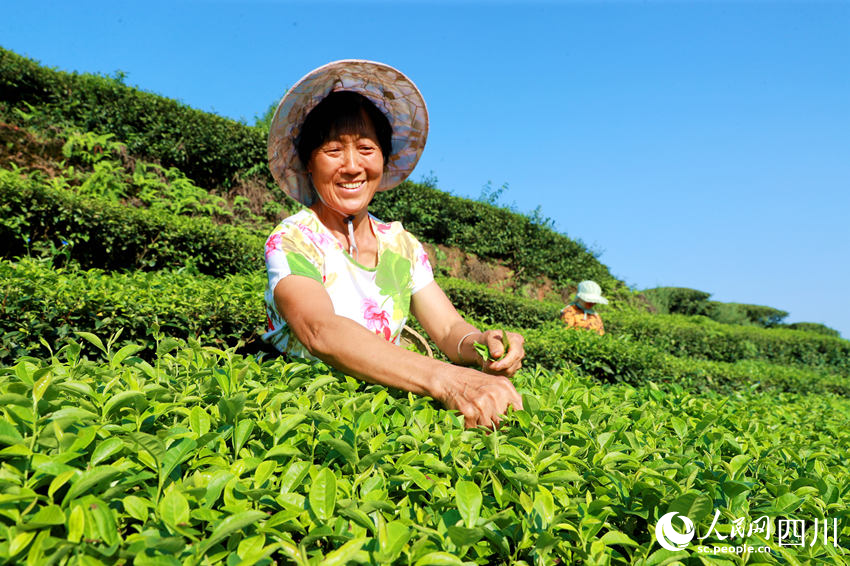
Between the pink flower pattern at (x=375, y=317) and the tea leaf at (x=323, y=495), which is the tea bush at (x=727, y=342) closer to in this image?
the pink flower pattern at (x=375, y=317)

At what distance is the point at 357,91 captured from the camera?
289 centimetres

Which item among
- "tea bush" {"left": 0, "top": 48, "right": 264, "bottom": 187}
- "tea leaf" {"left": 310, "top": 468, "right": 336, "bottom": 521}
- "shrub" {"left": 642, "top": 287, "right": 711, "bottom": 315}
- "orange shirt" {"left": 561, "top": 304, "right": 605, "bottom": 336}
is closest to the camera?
"tea leaf" {"left": 310, "top": 468, "right": 336, "bottom": 521}

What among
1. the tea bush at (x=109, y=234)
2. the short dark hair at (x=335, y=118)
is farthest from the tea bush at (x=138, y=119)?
the short dark hair at (x=335, y=118)

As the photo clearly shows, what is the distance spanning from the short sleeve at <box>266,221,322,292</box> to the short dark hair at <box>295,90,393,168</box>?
55cm

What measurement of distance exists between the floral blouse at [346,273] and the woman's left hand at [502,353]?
0.78 meters

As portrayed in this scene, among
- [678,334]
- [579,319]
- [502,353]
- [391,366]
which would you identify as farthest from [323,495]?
[678,334]

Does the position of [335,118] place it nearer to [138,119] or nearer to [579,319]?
[579,319]

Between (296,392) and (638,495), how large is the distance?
102cm

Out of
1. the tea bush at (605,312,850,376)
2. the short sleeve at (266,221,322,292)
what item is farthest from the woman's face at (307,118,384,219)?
the tea bush at (605,312,850,376)

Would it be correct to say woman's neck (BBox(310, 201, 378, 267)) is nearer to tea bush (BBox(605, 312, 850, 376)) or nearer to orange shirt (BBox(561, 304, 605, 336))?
tea bush (BBox(605, 312, 850, 376))

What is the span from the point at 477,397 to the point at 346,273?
1.30 metres

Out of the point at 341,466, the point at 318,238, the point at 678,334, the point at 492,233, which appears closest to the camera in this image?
the point at 341,466

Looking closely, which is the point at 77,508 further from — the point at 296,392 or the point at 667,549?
the point at 667,549

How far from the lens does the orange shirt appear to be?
33.9ft
